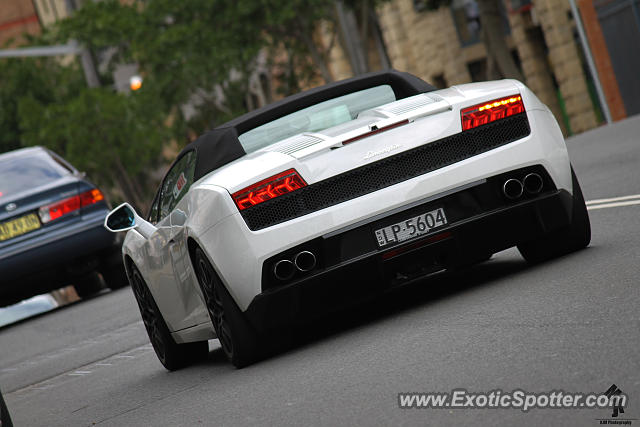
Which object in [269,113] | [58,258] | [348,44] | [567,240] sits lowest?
[58,258]

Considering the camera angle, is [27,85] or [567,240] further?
[27,85]

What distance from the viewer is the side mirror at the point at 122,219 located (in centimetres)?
806

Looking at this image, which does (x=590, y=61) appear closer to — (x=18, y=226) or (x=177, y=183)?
(x=18, y=226)

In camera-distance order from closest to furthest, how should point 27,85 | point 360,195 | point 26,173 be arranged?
point 360,195, point 26,173, point 27,85

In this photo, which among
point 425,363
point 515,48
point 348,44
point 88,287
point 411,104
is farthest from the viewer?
point 515,48

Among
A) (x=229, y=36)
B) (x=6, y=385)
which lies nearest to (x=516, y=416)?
(x=6, y=385)

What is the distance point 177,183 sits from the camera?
8.02m

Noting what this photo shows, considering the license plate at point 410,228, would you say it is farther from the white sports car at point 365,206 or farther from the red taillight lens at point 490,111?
the red taillight lens at point 490,111

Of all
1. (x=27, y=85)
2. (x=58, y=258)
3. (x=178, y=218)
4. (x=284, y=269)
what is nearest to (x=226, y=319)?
(x=284, y=269)

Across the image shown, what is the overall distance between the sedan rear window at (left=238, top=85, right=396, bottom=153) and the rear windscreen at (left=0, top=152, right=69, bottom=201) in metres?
8.11

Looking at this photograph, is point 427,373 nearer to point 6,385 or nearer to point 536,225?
point 536,225

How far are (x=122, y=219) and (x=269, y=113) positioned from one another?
1167 mm

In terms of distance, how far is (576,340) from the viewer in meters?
5.29

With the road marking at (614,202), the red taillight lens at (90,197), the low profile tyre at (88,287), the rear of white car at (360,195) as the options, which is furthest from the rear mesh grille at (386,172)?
the low profile tyre at (88,287)
